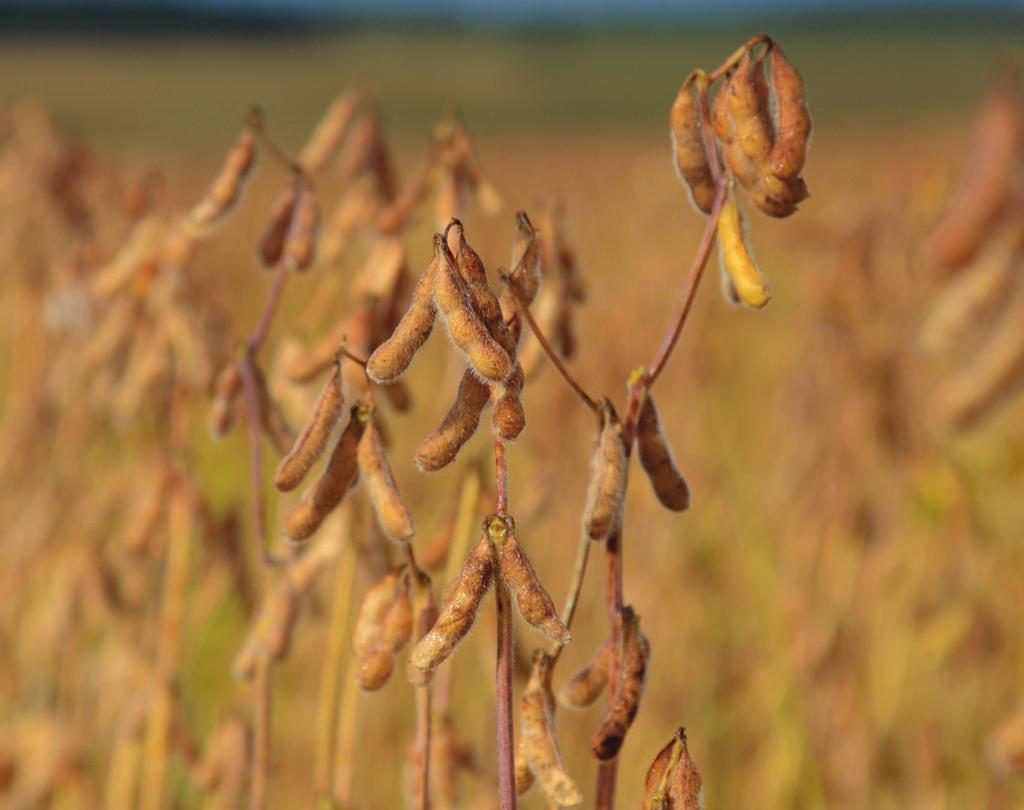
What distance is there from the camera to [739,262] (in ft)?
2.84

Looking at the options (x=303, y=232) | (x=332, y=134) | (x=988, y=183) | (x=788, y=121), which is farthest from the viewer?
(x=332, y=134)

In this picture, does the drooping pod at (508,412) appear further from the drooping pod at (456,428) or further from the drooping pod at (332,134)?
the drooping pod at (332,134)

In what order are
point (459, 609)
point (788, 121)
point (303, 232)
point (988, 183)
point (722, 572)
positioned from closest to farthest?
1. point (459, 609)
2. point (788, 121)
3. point (988, 183)
4. point (303, 232)
5. point (722, 572)

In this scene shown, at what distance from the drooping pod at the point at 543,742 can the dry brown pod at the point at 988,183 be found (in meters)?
0.58

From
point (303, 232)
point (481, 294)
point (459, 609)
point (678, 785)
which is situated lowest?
point (678, 785)

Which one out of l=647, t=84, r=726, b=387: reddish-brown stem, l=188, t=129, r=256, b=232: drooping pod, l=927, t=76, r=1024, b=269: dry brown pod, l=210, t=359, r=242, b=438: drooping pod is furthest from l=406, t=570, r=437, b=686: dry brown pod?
l=927, t=76, r=1024, b=269: dry brown pod

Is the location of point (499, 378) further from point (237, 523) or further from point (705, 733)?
point (705, 733)

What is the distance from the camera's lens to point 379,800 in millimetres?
2264

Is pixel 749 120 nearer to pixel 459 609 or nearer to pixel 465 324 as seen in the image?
pixel 465 324

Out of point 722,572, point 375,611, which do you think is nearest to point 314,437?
point 375,611

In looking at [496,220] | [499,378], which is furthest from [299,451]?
[496,220]

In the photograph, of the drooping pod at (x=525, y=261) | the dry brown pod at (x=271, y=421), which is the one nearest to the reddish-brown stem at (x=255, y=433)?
the dry brown pod at (x=271, y=421)

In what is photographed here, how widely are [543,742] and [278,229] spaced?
629 mm

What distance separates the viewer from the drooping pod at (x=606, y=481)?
2.72ft
